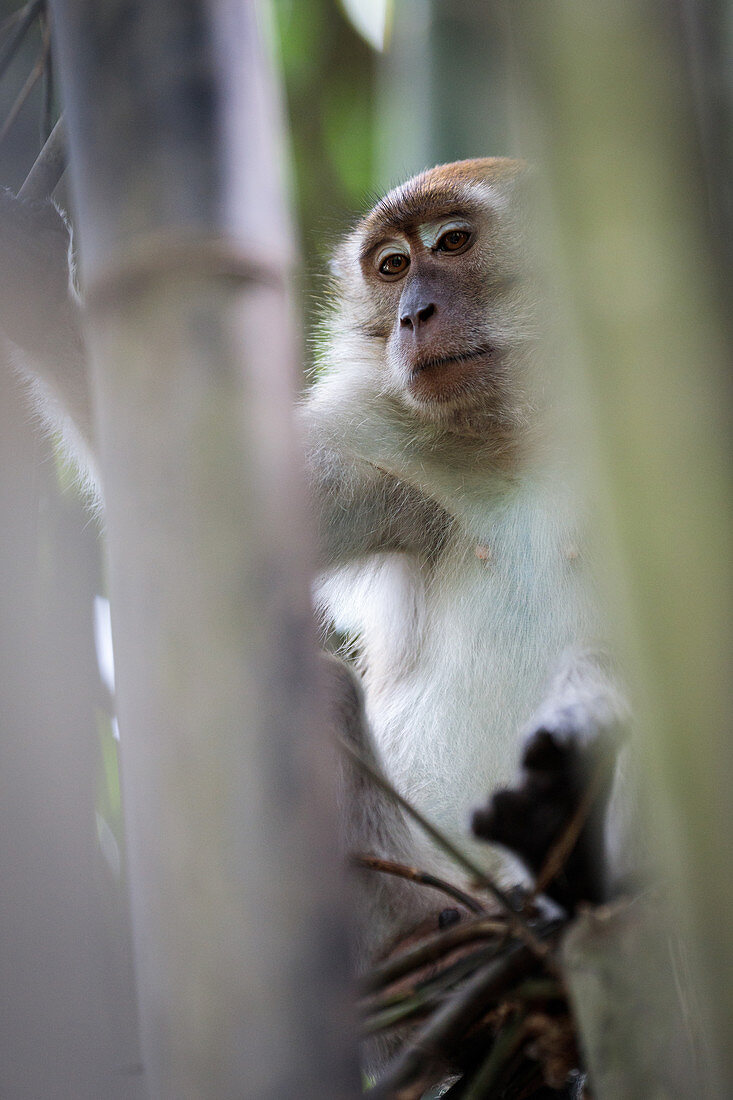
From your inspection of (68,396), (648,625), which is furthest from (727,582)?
(68,396)

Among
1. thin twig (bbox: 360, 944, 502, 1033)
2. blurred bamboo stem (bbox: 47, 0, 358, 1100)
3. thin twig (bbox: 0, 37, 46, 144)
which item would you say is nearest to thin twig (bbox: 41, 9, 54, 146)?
thin twig (bbox: 0, 37, 46, 144)

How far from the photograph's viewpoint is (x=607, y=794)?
1760 millimetres

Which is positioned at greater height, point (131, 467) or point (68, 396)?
point (68, 396)

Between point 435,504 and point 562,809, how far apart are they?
4.70 feet

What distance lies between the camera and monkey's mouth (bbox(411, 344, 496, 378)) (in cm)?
291

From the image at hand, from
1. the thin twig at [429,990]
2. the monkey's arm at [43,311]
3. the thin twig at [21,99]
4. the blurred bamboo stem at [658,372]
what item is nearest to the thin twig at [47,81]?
the thin twig at [21,99]

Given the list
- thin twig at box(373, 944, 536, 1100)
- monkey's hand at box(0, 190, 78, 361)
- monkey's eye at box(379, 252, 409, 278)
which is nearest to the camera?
thin twig at box(373, 944, 536, 1100)

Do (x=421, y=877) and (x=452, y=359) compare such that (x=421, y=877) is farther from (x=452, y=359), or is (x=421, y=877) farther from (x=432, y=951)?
(x=452, y=359)

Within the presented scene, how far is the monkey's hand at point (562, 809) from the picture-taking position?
1595 millimetres

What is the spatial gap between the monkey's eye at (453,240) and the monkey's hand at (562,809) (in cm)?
177

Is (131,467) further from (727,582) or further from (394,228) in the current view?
(394,228)

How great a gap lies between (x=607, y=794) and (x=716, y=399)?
3.53ft

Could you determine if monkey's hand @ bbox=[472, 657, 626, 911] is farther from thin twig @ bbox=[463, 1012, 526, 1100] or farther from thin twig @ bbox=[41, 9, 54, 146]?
thin twig @ bbox=[41, 9, 54, 146]

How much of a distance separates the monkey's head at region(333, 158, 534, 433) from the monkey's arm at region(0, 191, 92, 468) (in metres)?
0.88
